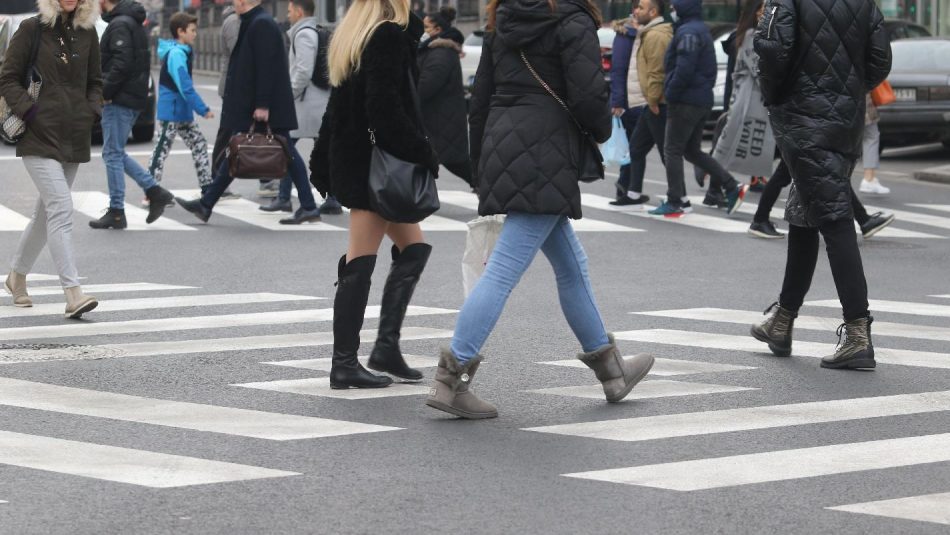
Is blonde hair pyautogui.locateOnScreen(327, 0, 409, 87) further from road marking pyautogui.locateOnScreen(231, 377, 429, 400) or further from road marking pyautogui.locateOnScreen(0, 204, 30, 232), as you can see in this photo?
road marking pyautogui.locateOnScreen(0, 204, 30, 232)

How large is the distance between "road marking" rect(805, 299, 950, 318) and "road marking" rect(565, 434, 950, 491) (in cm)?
346

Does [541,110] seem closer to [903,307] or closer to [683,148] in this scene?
[903,307]

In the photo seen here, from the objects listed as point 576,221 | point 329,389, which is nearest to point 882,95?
point 576,221

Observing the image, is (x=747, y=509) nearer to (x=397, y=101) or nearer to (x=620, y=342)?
(x=397, y=101)

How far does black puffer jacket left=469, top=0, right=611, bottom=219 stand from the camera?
245 inches

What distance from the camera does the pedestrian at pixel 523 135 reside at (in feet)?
20.5

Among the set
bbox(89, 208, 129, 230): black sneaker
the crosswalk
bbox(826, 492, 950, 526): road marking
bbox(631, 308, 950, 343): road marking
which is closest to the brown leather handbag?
the crosswalk

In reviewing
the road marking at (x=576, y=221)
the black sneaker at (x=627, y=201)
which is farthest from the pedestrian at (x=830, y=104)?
the black sneaker at (x=627, y=201)

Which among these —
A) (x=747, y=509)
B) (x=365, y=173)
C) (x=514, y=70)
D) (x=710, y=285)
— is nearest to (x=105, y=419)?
(x=365, y=173)

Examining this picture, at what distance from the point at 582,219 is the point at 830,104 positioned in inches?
267

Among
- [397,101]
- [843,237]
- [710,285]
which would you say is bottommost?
[710,285]

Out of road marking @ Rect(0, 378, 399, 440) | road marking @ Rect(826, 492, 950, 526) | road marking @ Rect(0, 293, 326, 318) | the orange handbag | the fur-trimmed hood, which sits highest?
the fur-trimmed hood

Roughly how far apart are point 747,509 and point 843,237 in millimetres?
2775

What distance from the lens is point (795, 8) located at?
24.5ft
